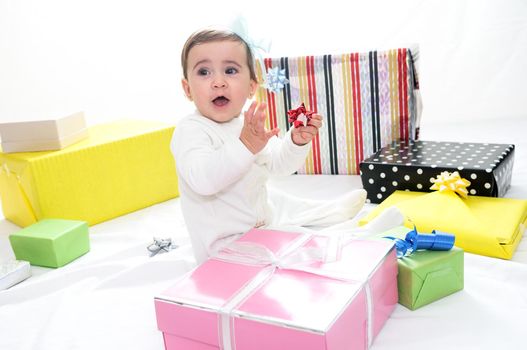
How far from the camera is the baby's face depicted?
1.05 metres

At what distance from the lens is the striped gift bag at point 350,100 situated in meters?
1.59

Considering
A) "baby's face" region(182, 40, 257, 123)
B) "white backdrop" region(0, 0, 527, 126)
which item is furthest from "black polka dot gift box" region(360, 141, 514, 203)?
"white backdrop" region(0, 0, 527, 126)

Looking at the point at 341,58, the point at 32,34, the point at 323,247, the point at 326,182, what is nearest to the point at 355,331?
the point at 323,247

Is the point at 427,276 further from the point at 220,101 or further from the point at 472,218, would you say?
the point at 220,101

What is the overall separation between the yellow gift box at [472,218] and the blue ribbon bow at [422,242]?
7.9 inches

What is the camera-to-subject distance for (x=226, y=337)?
78cm

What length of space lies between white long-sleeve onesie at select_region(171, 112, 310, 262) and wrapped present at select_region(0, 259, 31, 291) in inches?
15.7

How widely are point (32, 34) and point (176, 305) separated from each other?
58.8 inches

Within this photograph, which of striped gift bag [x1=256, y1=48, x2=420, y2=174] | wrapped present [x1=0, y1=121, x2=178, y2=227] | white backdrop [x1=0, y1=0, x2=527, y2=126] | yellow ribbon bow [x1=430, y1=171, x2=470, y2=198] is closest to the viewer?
yellow ribbon bow [x1=430, y1=171, x2=470, y2=198]

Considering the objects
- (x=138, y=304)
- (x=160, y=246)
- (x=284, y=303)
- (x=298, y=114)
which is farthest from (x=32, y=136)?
(x=284, y=303)

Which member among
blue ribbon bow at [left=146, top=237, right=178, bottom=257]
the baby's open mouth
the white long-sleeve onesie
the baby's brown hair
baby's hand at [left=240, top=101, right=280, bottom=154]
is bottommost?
blue ribbon bow at [left=146, top=237, right=178, bottom=257]

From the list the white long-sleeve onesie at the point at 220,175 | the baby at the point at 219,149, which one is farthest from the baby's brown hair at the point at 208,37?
the white long-sleeve onesie at the point at 220,175

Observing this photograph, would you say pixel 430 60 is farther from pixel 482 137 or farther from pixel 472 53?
pixel 482 137

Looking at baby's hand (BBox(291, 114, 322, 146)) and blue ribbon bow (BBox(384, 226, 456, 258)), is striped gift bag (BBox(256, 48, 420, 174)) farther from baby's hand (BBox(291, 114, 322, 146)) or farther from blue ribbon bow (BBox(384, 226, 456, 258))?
blue ribbon bow (BBox(384, 226, 456, 258))
